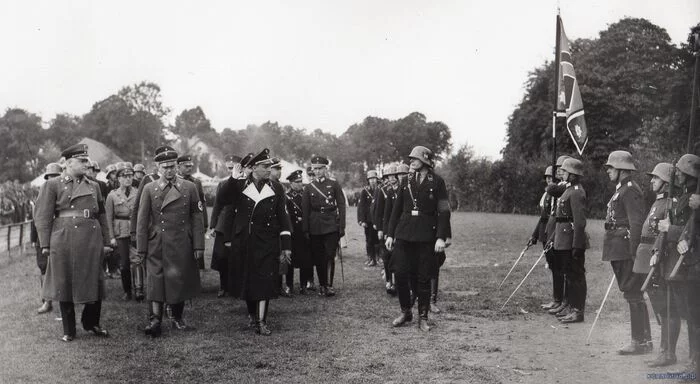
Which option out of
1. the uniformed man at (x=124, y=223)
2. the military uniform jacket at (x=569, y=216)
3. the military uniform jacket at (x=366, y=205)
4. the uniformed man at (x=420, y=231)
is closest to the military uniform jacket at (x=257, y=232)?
the uniformed man at (x=420, y=231)

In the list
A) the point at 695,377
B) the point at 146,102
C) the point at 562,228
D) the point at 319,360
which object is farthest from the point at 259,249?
the point at 146,102

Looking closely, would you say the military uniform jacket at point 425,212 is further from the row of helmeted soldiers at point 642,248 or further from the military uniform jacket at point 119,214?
the military uniform jacket at point 119,214

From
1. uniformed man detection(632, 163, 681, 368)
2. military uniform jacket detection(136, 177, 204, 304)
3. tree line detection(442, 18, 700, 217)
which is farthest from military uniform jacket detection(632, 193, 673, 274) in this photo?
tree line detection(442, 18, 700, 217)

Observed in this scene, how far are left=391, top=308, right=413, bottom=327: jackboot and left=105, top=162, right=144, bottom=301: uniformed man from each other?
13.7 feet

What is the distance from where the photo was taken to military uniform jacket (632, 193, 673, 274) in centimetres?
664

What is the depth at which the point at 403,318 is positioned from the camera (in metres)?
8.45

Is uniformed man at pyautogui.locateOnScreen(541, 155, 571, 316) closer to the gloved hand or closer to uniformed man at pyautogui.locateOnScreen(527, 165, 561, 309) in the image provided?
uniformed man at pyautogui.locateOnScreen(527, 165, 561, 309)

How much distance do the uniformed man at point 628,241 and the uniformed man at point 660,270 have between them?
0.76 feet

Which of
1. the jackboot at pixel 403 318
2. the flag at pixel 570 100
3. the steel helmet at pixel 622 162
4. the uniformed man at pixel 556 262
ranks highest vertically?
the flag at pixel 570 100

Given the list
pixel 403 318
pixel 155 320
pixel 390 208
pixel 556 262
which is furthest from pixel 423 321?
pixel 155 320

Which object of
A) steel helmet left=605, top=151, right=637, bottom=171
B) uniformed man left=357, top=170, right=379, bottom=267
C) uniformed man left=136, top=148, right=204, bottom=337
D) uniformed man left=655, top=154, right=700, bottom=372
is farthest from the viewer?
uniformed man left=357, top=170, right=379, bottom=267

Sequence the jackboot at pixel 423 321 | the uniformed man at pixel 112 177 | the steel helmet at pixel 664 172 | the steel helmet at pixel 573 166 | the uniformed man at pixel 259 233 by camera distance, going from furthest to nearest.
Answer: the uniformed man at pixel 112 177
the steel helmet at pixel 573 166
the jackboot at pixel 423 321
the uniformed man at pixel 259 233
the steel helmet at pixel 664 172

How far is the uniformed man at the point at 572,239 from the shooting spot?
8648mm

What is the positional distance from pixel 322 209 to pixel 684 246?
649cm
